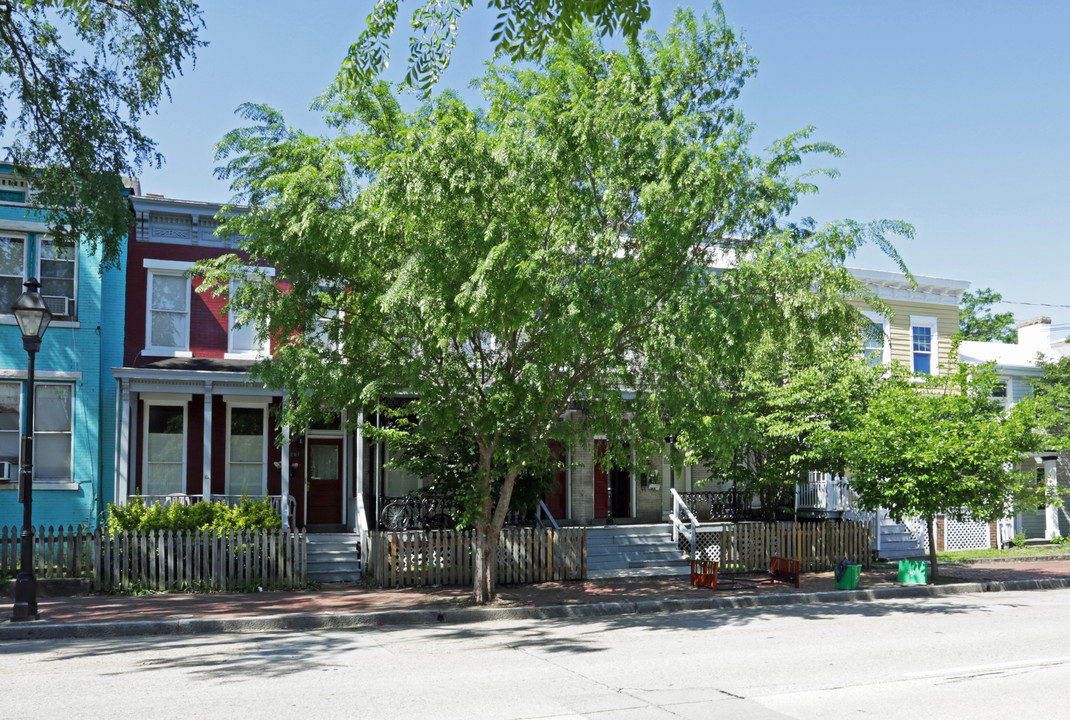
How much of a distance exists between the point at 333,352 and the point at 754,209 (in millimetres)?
6801

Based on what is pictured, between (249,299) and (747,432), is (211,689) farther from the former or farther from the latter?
(747,432)

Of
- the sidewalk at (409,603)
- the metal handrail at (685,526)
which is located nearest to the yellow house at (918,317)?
the sidewalk at (409,603)

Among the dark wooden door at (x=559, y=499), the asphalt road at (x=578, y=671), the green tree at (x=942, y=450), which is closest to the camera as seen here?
the asphalt road at (x=578, y=671)

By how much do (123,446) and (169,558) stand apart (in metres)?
3.91

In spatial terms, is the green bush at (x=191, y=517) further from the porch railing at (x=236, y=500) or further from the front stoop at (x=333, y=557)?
the front stoop at (x=333, y=557)

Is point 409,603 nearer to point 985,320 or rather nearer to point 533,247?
point 533,247

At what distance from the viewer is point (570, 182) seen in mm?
12859

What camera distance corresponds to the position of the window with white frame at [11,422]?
18.6 metres

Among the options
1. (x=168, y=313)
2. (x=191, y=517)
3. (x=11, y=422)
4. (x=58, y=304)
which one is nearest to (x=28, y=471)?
(x=191, y=517)

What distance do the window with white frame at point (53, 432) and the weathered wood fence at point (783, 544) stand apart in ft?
44.6

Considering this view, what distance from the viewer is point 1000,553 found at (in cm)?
2448

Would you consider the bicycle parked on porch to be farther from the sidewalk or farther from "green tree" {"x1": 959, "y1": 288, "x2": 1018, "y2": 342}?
"green tree" {"x1": 959, "y1": 288, "x2": 1018, "y2": 342}

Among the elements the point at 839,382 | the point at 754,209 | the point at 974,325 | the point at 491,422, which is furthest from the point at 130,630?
the point at 974,325

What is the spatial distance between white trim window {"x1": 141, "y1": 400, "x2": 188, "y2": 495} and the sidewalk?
4.74 meters
